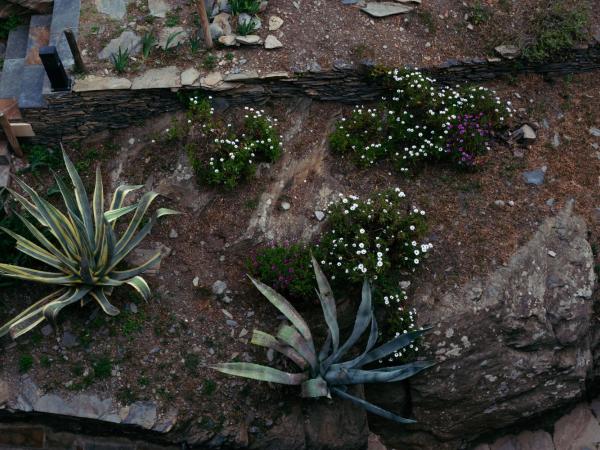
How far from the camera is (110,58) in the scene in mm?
6137

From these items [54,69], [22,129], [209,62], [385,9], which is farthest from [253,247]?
[385,9]

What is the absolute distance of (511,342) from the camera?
5629 millimetres

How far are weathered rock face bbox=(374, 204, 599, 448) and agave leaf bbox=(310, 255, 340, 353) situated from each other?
3.02 ft

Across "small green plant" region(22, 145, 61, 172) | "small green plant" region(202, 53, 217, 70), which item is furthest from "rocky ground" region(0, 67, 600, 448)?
"small green plant" region(202, 53, 217, 70)

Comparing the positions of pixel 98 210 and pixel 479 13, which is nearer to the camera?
pixel 98 210

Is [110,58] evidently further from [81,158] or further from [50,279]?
[50,279]

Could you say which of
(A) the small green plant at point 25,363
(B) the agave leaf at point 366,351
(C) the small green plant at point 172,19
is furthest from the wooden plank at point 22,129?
(B) the agave leaf at point 366,351

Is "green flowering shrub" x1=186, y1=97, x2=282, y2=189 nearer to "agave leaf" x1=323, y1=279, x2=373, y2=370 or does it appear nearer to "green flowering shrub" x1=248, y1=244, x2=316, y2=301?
"green flowering shrub" x1=248, y1=244, x2=316, y2=301

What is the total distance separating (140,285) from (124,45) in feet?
8.63

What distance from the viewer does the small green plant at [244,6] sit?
6349 mm

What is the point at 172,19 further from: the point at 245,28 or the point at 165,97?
the point at 165,97

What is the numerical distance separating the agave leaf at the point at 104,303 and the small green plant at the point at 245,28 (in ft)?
9.67

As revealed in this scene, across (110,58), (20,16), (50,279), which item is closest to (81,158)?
(110,58)

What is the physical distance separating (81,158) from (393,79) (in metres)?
3.26
